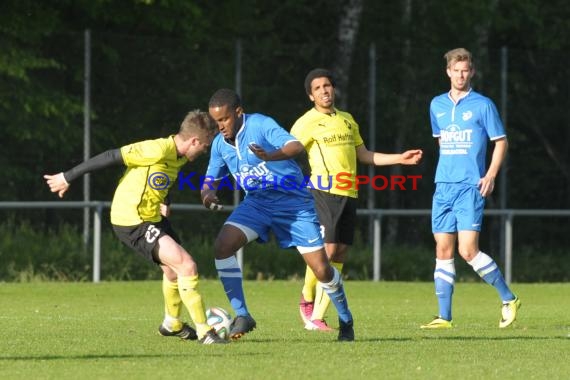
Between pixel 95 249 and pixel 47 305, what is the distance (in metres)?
3.39

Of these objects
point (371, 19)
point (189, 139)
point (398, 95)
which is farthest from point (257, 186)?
point (371, 19)

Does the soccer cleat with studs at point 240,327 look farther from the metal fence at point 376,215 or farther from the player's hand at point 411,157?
the metal fence at point 376,215

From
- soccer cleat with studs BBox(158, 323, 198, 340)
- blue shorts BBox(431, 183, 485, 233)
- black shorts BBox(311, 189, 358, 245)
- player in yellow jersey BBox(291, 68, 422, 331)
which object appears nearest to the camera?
soccer cleat with studs BBox(158, 323, 198, 340)

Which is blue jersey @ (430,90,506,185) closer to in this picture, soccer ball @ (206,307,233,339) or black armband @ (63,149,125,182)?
soccer ball @ (206,307,233,339)

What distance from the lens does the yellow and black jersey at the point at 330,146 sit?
12.2 m

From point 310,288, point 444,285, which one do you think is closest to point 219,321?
point 310,288

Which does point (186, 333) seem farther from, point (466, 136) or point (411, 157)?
point (466, 136)

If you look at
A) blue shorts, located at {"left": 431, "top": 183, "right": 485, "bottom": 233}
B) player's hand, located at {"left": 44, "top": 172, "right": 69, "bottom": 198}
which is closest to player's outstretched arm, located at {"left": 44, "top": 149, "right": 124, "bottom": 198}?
player's hand, located at {"left": 44, "top": 172, "right": 69, "bottom": 198}

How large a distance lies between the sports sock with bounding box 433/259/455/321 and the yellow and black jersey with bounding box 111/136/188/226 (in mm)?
2915

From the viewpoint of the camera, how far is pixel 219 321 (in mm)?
10555

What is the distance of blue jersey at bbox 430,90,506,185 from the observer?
1207 centimetres

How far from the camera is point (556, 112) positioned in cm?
2348

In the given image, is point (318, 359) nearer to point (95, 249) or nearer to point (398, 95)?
point (95, 249)

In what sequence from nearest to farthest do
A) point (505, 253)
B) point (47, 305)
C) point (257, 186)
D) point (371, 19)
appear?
point (257, 186)
point (47, 305)
point (505, 253)
point (371, 19)
